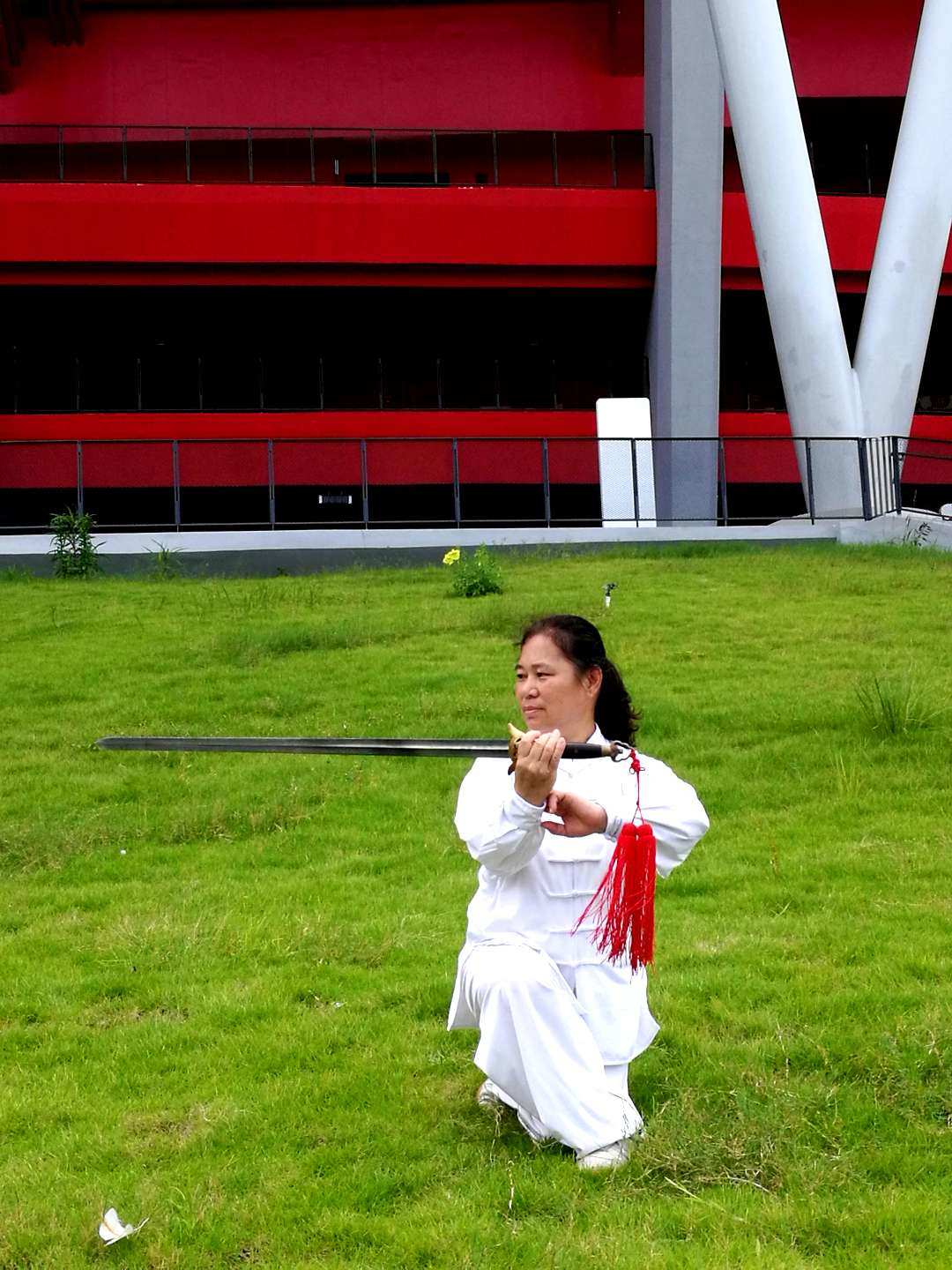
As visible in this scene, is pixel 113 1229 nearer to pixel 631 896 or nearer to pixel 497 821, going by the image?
pixel 497 821

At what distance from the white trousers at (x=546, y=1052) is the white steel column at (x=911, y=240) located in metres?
17.7

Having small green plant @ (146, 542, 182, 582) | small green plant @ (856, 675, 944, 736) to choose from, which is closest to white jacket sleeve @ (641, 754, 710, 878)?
small green plant @ (856, 675, 944, 736)

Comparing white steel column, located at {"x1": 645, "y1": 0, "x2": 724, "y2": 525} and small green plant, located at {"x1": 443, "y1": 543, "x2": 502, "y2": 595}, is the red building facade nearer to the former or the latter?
white steel column, located at {"x1": 645, "y1": 0, "x2": 724, "y2": 525}

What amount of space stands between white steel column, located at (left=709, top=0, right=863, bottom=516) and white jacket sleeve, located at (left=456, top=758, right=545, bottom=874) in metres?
16.9

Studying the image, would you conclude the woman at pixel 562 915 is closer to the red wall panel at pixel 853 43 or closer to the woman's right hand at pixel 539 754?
the woman's right hand at pixel 539 754

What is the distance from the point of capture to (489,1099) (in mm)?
4852

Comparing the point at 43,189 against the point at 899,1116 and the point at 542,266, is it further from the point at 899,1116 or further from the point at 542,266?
the point at 899,1116

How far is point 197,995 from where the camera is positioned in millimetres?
6137

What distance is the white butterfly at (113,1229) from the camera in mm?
4020

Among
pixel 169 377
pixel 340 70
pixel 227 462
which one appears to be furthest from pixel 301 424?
pixel 340 70

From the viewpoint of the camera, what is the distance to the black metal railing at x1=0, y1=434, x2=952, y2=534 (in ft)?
70.8

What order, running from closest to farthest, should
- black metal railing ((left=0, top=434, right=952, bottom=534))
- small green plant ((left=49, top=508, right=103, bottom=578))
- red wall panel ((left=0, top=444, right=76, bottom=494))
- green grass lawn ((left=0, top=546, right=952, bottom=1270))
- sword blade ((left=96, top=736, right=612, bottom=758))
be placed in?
sword blade ((left=96, top=736, right=612, bottom=758))
green grass lawn ((left=0, top=546, right=952, bottom=1270))
small green plant ((left=49, top=508, right=103, bottom=578))
black metal railing ((left=0, top=434, right=952, bottom=534))
red wall panel ((left=0, top=444, right=76, bottom=494))

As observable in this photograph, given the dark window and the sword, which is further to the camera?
the dark window

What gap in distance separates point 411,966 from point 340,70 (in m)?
26.4
